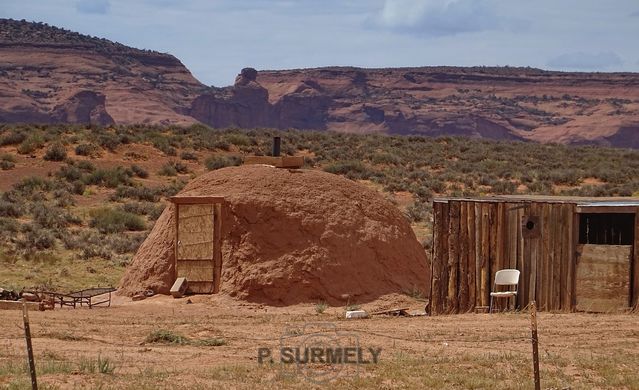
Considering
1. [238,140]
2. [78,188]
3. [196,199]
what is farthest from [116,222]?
[238,140]

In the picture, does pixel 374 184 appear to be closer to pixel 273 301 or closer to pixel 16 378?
pixel 273 301

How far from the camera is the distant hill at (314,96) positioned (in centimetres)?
8981

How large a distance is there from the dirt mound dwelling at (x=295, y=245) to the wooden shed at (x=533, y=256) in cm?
154

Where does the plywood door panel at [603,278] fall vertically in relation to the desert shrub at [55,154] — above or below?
below

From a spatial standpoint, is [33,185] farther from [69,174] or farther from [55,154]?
[55,154]

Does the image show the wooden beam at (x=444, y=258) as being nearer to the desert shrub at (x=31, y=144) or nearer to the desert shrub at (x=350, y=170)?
the desert shrub at (x=350, y=170)

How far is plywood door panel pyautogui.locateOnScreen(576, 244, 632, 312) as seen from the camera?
13.9 m

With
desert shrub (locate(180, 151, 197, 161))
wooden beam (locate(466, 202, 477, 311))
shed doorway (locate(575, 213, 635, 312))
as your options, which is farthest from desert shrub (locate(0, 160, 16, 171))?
shed doorway (locate(575, 213, 635, 312))

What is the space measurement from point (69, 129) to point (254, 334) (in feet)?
107

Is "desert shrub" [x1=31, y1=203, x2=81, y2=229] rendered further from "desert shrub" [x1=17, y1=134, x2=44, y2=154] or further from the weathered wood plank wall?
the weathered wood plank wall

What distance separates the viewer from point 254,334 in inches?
496

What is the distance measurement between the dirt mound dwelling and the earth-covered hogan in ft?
13.6

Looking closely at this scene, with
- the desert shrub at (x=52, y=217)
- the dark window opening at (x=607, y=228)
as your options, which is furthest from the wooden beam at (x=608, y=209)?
the desert shrub at (x=52, y=217)

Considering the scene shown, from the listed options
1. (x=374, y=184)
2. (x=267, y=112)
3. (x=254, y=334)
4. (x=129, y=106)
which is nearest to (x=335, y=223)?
(x=254, y=334)
